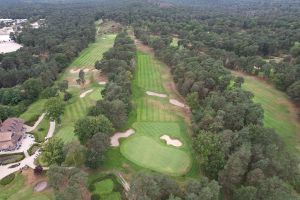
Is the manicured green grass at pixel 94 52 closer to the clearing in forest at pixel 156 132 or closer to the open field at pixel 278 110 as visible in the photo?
the clearing in forest at pixel 156 132

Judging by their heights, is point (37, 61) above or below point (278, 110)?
below

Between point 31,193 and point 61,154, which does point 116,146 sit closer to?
point 61,154

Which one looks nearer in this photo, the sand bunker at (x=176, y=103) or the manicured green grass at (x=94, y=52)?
the sand bunker at (x=176, y=103)

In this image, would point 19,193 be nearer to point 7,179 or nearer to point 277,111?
point 7,179

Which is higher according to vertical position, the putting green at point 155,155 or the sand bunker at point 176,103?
the putting green at point 155,155

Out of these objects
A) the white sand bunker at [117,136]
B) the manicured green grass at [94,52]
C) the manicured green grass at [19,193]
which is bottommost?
the manicured green grass at [94,52]

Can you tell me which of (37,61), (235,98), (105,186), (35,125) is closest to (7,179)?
(105,186)

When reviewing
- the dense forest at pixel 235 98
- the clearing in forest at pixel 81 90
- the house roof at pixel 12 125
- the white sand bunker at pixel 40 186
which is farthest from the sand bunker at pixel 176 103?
the white sand bunker at pixel 40 186
